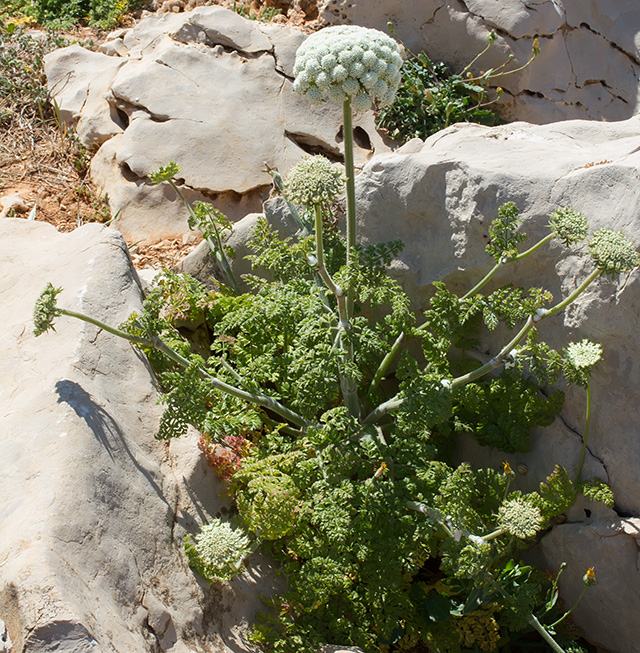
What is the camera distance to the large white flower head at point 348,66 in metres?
4.11

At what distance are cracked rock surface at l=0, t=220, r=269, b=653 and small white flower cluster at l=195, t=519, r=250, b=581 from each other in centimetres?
19

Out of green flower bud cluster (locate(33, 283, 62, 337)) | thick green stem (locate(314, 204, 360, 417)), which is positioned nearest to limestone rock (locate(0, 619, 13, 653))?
green flower bud cluster (locate(33, 283, 62, 337))

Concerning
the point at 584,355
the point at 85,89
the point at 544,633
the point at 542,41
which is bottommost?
the point at 544,633

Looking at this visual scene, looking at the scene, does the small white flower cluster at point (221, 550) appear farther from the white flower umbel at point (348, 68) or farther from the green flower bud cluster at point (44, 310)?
the white flower umbel at point (348, 68)

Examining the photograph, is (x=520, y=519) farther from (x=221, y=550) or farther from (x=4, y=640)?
(x=4, y=640)

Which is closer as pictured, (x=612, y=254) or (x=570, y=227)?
(x=612, y=254)

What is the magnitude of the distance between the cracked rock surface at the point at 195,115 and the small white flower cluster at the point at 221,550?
309 centimetres

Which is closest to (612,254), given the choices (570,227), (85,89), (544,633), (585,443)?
(570,227)

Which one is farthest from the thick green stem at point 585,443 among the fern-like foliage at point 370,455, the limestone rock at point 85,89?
the limestone rock at point 85,89

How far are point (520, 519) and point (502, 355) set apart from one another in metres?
0.80

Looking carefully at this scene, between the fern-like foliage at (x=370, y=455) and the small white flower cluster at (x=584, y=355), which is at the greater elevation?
the small white flower cluster at (x=584, y=355)

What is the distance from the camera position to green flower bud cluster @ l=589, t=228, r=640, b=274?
4.12 meters

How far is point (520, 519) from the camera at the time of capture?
4324 mm

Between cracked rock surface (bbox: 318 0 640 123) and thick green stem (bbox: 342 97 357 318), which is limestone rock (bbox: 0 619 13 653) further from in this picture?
cracked rock surface (bbox: 318 0 640 123)
